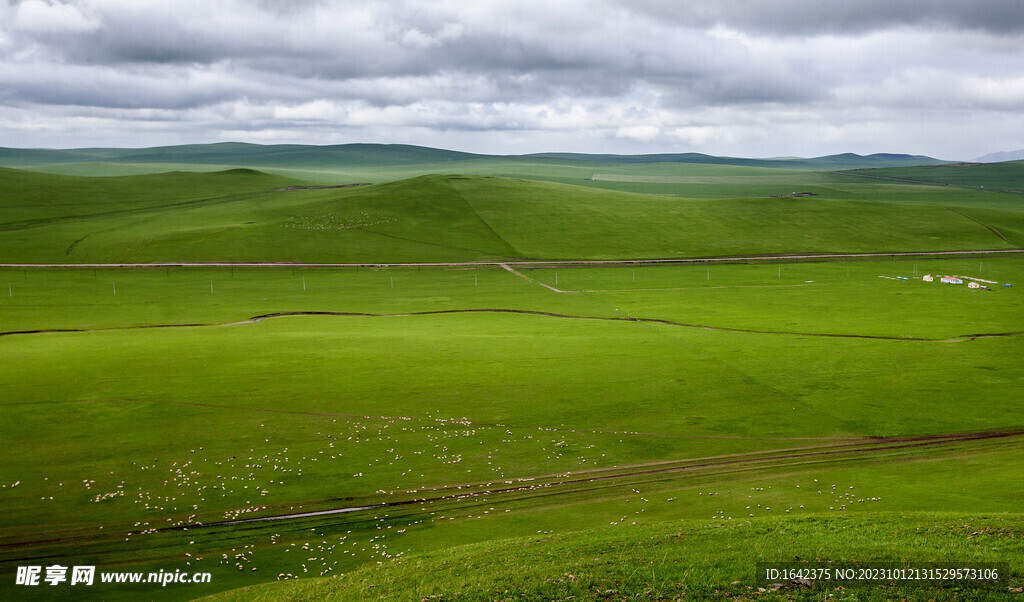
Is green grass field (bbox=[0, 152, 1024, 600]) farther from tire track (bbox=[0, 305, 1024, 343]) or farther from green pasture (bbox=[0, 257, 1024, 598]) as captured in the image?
tire track (bbox=[0, 305, 1024, 343])

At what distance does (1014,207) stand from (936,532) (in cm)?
20580

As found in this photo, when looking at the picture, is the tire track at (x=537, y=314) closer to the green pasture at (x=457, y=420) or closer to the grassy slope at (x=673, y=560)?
the green pasture at (x=457, y=420)

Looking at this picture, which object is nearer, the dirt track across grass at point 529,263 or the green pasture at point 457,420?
the green pasture at point 457,420

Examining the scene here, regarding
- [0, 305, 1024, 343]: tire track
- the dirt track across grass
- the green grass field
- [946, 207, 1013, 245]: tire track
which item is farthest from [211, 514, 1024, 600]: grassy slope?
[946, 207, 1013, 245]: tire track

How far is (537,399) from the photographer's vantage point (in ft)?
134

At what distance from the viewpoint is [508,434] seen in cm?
3541

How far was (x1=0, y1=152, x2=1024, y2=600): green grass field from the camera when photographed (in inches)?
793

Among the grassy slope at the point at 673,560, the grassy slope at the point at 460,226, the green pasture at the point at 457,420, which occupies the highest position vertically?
the grassy slope at the point at 460,226

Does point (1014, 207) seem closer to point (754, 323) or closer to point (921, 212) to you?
point (921, 212)

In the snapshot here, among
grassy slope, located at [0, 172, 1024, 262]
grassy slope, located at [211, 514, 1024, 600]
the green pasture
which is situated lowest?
the green pasture

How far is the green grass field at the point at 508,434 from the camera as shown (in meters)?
20.1

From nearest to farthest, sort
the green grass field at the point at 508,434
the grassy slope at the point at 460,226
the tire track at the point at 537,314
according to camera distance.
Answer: the green grass field at the point at 508,434
the tire track at the point at 537,314
the grassy slope at the point at 460,226

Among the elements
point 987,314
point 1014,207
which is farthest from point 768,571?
point 1014,207

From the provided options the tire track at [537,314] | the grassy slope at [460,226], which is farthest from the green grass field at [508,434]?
the grassy slope at [460,226]
